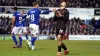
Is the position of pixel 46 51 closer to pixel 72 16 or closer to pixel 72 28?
pixel 72 28

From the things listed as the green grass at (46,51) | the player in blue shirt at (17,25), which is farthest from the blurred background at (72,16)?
the player in blue shirt at (17,25)

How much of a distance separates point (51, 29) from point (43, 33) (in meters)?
1.05

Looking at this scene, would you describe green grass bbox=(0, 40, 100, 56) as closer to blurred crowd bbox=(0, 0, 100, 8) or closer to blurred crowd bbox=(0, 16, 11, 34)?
blurred crowd bbox=(0, 16, 11, 34)

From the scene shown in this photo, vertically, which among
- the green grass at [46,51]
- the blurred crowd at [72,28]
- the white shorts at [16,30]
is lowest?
the blurred crowd at [72,28]

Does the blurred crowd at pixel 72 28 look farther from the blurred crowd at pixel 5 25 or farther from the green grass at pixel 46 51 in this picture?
the green grass at pixel 46 51

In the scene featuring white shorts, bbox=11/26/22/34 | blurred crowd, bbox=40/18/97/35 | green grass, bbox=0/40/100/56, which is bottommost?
blurred crowd, bbox=40/18/97/35

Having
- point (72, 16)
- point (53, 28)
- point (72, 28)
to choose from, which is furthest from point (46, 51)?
point (72, 16)

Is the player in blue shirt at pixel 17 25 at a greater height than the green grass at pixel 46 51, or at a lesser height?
greater

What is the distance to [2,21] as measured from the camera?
125ft

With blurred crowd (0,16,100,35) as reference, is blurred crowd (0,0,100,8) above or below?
above

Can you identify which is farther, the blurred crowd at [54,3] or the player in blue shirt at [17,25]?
the blurred crowd at [54,3]

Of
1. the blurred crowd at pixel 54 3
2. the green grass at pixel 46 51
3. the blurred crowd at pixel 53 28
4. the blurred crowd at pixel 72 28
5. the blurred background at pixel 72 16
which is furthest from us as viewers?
the blurred crowd at pixel 54 3

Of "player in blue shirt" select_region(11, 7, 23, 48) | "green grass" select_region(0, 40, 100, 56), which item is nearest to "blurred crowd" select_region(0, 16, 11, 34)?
"green grass" select_region(0, 40, 100, 56)

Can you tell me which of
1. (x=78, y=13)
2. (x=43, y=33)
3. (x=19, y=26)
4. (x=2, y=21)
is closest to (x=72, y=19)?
(x=78, y=13)
